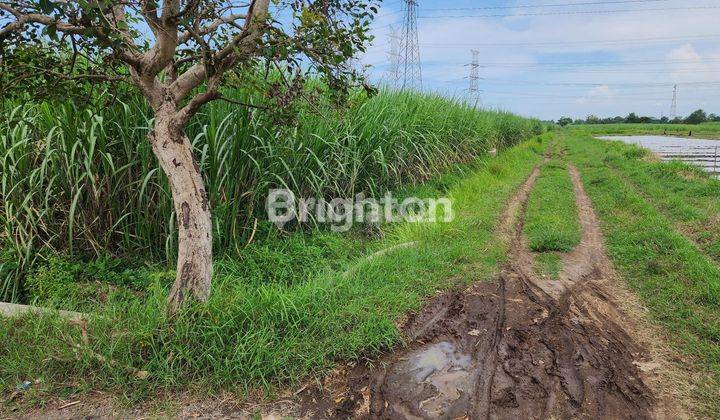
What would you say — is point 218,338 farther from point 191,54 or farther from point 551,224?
point 551,224

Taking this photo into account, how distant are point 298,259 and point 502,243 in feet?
7.34

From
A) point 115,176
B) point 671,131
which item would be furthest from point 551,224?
point 671,131

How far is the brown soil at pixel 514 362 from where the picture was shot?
2248 millimetres

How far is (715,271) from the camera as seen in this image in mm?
3842

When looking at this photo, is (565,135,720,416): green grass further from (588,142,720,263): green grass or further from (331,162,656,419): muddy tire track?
(331,162,656,419): muddy tire track

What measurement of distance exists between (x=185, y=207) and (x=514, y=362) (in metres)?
2.15

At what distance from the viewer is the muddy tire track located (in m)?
2.25

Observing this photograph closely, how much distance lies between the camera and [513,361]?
2.64 metres

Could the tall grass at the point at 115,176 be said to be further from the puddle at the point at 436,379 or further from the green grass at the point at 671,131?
the green grass at the point at 671,131

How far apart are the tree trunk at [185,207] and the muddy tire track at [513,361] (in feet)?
3.54

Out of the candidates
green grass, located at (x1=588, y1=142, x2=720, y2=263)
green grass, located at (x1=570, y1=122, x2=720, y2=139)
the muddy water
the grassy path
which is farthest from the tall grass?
green grass, located at (x1=570, y1=122, x2=720, y2=139)

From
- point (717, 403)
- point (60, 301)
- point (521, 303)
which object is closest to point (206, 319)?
point (60, 301)

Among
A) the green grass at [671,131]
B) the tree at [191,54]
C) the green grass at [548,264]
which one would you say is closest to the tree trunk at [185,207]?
the tree at [191,54]

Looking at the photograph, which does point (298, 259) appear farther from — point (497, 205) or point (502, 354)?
point (497, 205)
